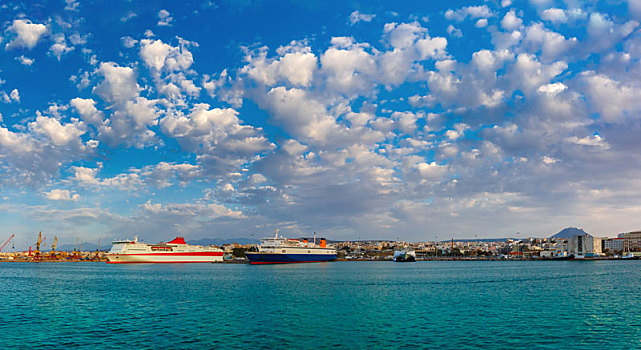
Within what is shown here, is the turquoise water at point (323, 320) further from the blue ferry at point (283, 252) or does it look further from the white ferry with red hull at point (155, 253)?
the white ferry with red hull at point (155, 253)

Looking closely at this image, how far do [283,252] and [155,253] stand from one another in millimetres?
55320

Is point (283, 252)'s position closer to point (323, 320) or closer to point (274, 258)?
point (274, 258)

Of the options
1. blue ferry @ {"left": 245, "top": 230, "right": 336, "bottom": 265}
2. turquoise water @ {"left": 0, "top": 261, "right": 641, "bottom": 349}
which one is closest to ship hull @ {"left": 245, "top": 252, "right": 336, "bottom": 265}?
blue ferry @ {"left": 245, "top": 230, "right": 336, "bottom": 265}

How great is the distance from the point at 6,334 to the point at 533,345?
34975 mm

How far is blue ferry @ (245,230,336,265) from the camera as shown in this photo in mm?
159125

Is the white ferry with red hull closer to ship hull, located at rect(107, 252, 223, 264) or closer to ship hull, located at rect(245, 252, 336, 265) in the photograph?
ship hull, located at rect(107, 252, 223, 264)

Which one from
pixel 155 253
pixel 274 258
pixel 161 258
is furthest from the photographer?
pixel 161 258

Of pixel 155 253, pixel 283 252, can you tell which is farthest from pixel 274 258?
pixel 155 253

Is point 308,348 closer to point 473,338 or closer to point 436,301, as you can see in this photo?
point 473,338

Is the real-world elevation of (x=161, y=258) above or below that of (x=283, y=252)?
below

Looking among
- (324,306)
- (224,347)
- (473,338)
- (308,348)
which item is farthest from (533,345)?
(324,306)

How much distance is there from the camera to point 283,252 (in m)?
161

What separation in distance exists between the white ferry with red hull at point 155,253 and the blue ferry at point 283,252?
29607 millimetres

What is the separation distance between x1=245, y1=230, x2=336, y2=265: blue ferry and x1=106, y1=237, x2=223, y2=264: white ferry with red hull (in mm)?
29607
